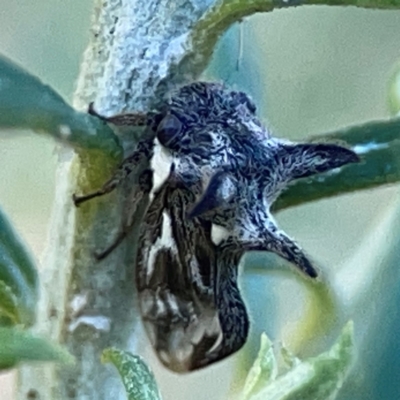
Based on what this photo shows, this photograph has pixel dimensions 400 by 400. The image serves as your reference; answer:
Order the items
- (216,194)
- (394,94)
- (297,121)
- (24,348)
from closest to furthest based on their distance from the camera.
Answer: (24,348)
(216,194)
(394,94)
(297,121)

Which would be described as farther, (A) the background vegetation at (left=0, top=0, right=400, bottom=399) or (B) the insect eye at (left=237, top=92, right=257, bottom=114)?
(A) the background vegetation at (left=0, top=0, right=400, bottom=399)

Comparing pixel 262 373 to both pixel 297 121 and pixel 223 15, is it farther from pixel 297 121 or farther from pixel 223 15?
pixel 297 121

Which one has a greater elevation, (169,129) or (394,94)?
(394,94)

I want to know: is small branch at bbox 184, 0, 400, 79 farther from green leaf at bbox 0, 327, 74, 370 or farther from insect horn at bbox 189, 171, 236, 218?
green leaf at bbox 0, 327, 74, 370

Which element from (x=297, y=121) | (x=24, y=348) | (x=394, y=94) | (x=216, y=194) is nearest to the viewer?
(x=24, y=348)

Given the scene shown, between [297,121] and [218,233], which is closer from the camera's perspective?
[218,233]

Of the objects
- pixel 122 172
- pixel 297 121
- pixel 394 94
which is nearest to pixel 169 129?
pixel 122 172

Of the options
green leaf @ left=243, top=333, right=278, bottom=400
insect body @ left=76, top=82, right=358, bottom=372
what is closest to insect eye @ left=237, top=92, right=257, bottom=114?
insect body @ left=76, top=82, right=358, bottom=372
